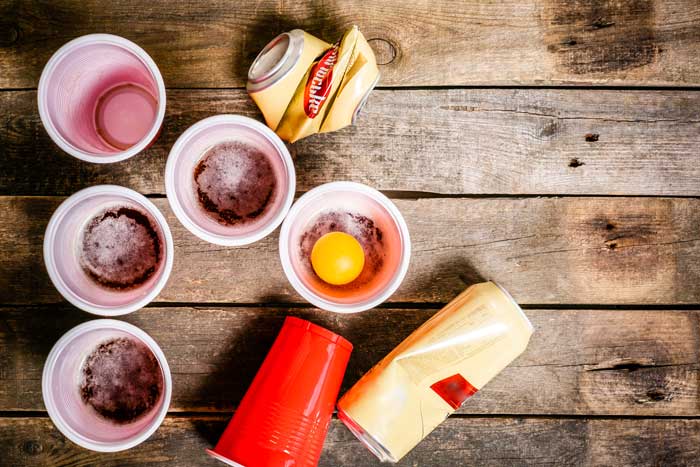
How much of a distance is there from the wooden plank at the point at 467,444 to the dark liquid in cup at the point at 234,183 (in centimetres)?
32

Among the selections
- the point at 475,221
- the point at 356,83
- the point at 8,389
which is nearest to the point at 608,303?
the point at 475,221

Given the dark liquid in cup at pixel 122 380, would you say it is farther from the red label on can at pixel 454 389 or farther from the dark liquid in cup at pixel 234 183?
the red label on can at pixel 454 389

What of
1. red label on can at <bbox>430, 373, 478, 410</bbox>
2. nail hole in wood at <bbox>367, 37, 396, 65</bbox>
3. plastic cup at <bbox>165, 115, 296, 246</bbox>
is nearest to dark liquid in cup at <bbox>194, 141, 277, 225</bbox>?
plastic cup at <bbox>165, 115, 296, 246</bbox>

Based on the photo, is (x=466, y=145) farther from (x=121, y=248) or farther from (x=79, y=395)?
(x=79, y=395)

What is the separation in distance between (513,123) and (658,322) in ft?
1.26

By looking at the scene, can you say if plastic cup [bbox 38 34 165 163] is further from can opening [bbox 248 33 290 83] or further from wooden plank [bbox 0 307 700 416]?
wooden plank [bbox 0 307 700 416]

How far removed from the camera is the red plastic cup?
67 cm

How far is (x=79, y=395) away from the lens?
732mm

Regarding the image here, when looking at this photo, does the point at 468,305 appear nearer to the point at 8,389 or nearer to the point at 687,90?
the point at 687,90

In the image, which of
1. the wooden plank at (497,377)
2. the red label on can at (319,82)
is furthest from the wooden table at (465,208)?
the red label on can at (319,82)

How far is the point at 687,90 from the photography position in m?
0.83

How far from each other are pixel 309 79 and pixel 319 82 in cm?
1

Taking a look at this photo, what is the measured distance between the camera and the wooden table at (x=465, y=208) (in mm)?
800

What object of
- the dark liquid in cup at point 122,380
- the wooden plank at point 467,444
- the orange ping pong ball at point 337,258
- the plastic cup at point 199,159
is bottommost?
the wooden plank at point 467,444
